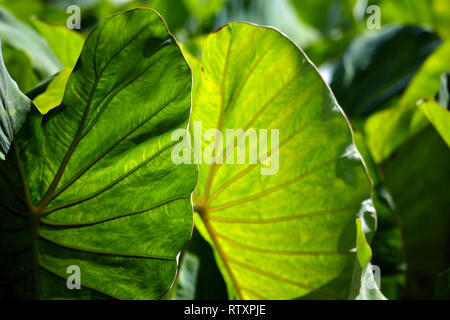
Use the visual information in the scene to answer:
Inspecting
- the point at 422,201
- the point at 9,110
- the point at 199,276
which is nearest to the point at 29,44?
the point at 9,110

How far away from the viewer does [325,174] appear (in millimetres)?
608

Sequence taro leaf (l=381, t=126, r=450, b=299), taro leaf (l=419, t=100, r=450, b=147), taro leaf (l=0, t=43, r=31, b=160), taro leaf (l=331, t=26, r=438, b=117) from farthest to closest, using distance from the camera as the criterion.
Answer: taro leaf (l=331, t=26, r=438, b=117) → taro leaf (l=381, t=126, r=450, b=299) → taro leaf (l=419, t=100, r=450, b=147) → taro leaf (l=0, t=43, r=31, b=160)

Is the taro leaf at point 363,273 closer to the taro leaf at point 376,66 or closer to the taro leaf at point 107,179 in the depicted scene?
the taro leaf at point 107,179

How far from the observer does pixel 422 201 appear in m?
0.91

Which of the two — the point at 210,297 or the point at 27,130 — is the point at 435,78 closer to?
the point at 210,297

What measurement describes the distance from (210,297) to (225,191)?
0.19 metres

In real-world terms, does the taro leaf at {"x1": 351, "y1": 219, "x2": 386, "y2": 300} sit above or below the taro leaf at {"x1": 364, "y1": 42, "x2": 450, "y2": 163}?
below

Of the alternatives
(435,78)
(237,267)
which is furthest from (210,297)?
(435,78)

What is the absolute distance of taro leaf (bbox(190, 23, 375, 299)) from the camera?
0.58m

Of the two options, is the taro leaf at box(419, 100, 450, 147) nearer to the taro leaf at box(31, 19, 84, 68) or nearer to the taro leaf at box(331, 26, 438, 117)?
the taro leaf at box(331, 26, 438, 117)

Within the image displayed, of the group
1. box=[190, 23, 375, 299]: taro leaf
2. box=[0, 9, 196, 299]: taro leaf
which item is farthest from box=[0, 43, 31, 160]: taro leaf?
box=[190, 23, 375, 299]: taro leaf

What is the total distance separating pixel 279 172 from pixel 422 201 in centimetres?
42

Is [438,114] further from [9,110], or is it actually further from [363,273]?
[9,110]

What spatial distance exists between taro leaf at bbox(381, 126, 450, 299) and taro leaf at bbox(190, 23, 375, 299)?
31 cm
